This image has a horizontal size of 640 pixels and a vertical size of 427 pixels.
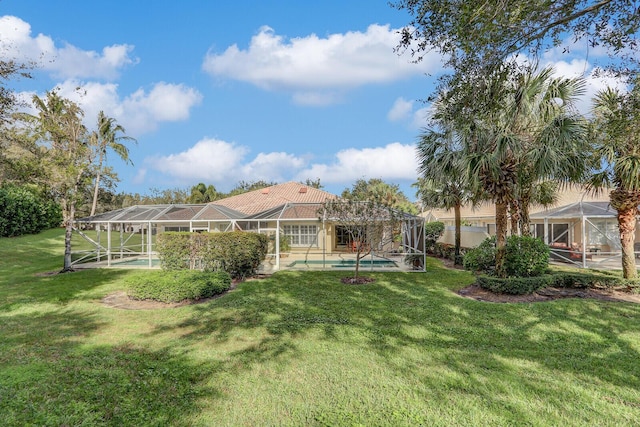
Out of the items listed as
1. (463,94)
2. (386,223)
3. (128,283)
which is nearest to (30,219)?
(128,283)

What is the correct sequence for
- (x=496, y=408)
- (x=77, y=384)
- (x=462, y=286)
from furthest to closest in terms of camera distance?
(x=462, y=286)
(x=77, y=384)
(x=496, y=408)

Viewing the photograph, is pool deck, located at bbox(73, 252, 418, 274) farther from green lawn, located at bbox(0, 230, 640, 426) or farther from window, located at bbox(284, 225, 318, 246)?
green lawn, located at bbox(0, 230, 640, 426)

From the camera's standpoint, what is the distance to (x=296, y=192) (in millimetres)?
30797

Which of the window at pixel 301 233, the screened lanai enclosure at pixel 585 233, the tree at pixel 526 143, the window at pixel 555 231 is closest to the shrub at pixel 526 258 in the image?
the tree at pixel 526 143

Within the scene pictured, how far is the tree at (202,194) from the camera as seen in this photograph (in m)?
37.2

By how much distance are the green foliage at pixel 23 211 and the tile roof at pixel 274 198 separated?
46.6ft

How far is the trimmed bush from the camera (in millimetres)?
9562

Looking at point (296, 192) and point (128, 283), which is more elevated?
point (296, 192)

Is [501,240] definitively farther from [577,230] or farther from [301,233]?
[301,233]

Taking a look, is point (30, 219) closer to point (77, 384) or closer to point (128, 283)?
point (128, 283)

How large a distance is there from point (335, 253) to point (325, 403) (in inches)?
793

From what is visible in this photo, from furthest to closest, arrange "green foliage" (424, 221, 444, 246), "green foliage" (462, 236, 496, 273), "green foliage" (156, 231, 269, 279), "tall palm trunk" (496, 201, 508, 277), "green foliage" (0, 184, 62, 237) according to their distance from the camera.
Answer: "green foliage" (424, 221, 444, 246)
"green foliage" (0, 184, 62, 237)
"green foliage" (156, 231, 269, 279)
"green foliage" (462, 236, 496, 273)
"tall palm trunk" (496, 201, 508, 277)

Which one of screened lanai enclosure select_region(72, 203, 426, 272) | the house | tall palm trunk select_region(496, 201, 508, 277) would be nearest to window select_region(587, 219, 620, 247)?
the house

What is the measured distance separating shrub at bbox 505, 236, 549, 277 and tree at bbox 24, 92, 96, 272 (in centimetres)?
1807
